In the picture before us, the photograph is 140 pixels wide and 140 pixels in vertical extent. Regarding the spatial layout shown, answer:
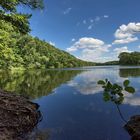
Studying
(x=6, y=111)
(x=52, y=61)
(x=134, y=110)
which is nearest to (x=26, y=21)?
(x=6, y=111)

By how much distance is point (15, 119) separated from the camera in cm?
984

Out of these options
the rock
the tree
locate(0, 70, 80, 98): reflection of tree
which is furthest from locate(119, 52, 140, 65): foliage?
the rock

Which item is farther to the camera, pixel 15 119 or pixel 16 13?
pixel 16 13

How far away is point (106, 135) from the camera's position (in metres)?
8.86

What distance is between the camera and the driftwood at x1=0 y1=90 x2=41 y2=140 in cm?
841

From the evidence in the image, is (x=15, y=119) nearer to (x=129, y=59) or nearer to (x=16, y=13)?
(x=16, y=13)

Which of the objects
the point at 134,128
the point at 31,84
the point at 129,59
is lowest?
the point at 31,84

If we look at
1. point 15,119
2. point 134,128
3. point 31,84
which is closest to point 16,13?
point 15,119

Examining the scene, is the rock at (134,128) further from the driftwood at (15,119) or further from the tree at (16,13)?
the tree at (16,13)

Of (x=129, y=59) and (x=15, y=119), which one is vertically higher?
(x=129, y=59)

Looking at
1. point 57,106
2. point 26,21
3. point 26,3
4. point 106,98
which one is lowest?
point 57,106

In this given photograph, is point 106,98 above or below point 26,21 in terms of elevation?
below

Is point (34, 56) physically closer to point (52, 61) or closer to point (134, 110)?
point (52, 61)

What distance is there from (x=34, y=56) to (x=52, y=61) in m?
32.2
